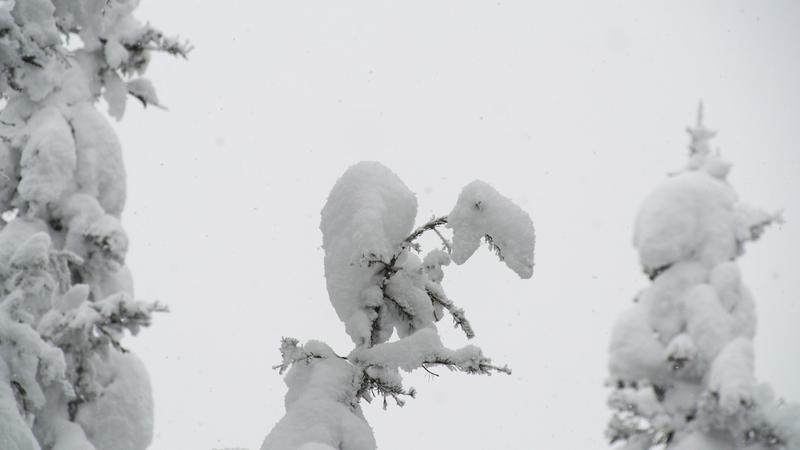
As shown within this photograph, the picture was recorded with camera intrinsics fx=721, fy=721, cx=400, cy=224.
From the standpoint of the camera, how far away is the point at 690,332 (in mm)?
10492

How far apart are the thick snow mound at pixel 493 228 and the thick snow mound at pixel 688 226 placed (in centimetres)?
515

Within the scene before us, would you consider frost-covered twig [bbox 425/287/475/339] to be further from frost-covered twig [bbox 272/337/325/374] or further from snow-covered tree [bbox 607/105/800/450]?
snow-covered tree [bbox 607/105/800/450]

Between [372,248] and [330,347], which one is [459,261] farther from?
[330,347]

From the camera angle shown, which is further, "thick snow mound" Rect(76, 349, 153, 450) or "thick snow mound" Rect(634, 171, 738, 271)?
"thick snow mound" Rect(634, 171, 738, 271)

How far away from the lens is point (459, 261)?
677 centimetres

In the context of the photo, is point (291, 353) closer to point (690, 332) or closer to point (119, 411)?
point (119, 411)

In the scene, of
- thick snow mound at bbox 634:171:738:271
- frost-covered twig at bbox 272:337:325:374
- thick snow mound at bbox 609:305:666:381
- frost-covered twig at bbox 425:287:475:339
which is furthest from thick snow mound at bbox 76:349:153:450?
thick snow mound at bbox 634:171:738:271

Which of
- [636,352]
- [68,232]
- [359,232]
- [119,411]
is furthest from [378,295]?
[636,352]

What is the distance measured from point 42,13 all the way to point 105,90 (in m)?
2.92

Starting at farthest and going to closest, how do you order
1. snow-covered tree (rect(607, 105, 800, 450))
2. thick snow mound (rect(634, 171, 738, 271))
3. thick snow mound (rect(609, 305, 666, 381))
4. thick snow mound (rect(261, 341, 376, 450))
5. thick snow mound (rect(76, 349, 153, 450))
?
thick snow mound (rect(634, 171, 738, 271)) < thick snow mound (rect(609, 305, 666, 381)) < snow-covered tree (rect(607, 105, 800, 450)) < thick snow mound (rect(76, 349, 153, 450)) < thick snow mound (rect(261, 341, 376, 450))

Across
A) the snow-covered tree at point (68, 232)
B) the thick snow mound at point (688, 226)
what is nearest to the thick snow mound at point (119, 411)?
the snow-covered tree at point (68, 232)

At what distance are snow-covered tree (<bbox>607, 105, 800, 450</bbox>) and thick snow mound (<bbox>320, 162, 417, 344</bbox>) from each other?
533 centimetres

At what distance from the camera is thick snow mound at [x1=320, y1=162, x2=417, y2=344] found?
22.6ft

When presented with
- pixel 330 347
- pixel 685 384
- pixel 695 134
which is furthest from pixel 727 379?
pixel 330 347
